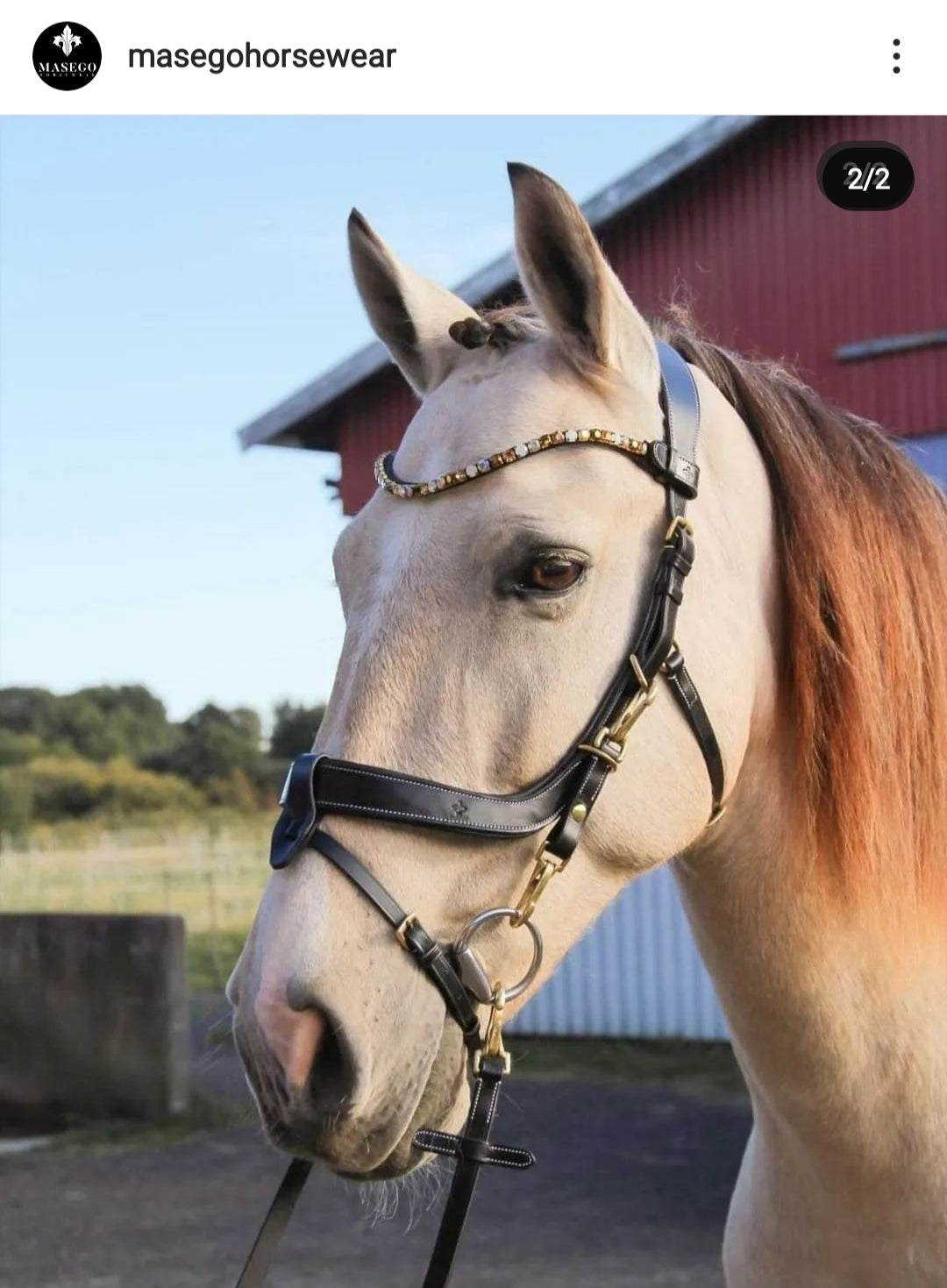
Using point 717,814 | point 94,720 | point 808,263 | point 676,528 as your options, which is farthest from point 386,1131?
point 94,720

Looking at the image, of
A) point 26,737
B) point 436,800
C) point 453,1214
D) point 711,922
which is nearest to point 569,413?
point 436,800

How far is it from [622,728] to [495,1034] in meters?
0.45

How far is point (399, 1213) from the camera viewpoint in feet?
21.1

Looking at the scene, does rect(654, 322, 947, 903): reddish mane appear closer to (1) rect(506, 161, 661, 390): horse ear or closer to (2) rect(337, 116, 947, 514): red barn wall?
(1) rect(506, 161, 661, 390): horse ear

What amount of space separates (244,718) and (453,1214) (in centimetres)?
3064

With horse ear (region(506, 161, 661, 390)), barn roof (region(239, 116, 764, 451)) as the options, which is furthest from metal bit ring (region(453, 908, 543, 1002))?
barn roof (region(239, 116, 764, 451))

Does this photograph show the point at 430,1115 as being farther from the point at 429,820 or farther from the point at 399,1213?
the point at 399,1213

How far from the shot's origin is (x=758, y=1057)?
2029 mm

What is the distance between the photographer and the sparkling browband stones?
1.80m

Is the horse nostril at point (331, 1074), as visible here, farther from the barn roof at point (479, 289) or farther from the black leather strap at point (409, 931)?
the barn roof at point (479, 289)

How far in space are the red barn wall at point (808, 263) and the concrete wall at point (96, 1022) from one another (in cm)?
538

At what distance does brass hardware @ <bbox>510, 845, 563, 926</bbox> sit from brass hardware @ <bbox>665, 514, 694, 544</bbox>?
1.60 ft

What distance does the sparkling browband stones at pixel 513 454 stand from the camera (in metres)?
1.80
